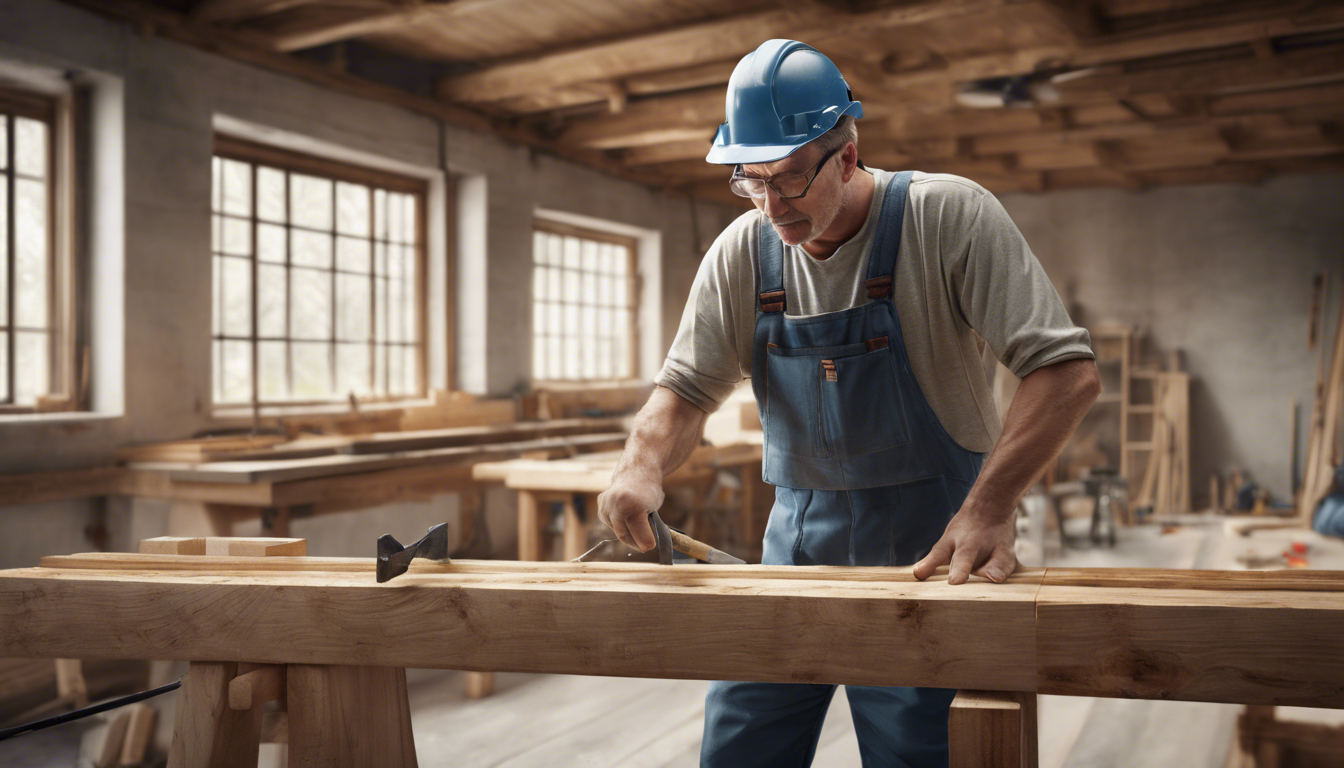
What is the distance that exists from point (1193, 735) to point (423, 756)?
2.54 m

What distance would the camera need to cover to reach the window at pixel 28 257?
402 centimetres

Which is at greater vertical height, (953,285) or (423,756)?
(953,285)

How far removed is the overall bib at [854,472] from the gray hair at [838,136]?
11 cm

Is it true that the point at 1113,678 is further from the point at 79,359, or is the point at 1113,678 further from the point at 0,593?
the point at 79,359

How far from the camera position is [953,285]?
1.61m

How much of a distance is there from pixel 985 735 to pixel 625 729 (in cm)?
249

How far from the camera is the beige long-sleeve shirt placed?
1.49 metres

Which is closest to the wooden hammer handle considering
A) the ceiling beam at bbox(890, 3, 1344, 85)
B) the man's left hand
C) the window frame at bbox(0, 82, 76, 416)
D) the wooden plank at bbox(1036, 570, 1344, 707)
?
the man's left hand

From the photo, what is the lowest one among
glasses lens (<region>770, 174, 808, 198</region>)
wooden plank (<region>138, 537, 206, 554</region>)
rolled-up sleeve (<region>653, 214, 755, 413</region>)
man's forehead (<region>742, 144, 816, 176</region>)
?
wooden plank (<region>138, 537, 206, 554</region>)

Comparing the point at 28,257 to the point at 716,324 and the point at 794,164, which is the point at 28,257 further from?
the point at 794,164

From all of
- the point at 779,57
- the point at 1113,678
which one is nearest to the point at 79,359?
the point at 779,57

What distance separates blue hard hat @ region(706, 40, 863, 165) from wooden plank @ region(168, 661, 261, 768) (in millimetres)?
1081

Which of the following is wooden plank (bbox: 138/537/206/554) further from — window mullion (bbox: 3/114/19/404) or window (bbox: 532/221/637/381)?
window (bbox: 532/221/637/381)

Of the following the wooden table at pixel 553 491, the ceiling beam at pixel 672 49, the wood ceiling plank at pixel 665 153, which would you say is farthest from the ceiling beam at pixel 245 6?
the wood ceiling plank at pixel 665 153
